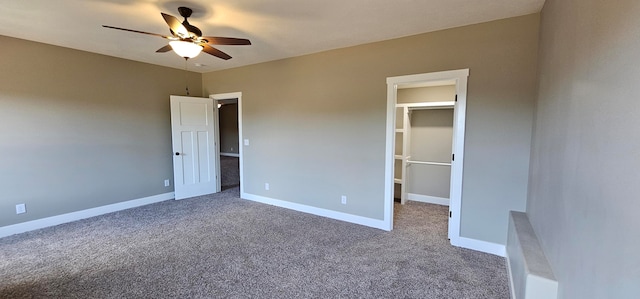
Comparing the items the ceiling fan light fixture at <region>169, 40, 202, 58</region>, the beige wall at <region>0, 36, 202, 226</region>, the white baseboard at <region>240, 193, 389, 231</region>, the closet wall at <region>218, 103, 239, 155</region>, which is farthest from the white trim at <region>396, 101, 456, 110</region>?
the closet wall at <region>218, 103, 239, 155</region>

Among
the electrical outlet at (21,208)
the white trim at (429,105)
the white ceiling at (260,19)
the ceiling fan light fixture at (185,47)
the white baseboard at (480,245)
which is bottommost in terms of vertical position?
the white baseboard at (480,245)

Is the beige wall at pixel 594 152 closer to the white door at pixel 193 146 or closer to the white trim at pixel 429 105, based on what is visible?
the white trim at pixel 429 105

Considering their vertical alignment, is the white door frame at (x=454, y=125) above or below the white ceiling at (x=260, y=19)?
below

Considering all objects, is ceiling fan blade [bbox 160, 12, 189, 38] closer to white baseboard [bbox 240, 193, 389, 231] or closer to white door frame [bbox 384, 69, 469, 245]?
white door frame [bbox 384, 69, 469, 245]

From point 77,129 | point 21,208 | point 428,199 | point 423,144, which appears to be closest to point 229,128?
point 77,129

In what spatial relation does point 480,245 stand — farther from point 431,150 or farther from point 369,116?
point 431,150

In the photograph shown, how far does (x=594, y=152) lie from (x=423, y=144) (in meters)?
3.97

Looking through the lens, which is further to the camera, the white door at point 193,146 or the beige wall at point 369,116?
A: the white door at point 193,146

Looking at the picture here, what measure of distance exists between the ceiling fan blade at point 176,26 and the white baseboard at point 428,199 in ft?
14.4

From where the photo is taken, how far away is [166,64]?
4.85 meters

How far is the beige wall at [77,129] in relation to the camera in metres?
3.47

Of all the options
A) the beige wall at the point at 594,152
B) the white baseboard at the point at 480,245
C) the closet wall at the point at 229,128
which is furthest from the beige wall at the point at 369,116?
the closet wall at the point at 229,128

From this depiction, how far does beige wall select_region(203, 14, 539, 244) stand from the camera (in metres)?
2.81

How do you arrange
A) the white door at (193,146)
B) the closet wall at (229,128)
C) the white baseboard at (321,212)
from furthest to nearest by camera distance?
the closet wall at (229,128) → the white door at (193,146) → the white baseboard at (321,212)
